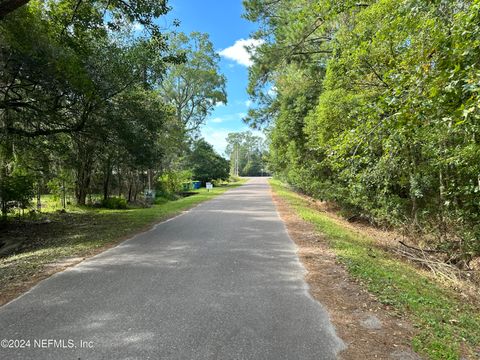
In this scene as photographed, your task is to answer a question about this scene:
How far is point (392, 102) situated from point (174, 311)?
3.76 meters

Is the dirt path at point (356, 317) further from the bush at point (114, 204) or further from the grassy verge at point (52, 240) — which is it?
the bush at point (114, 204)

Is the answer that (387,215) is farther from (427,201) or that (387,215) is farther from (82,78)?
(82,78)

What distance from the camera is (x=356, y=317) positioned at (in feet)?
13.2

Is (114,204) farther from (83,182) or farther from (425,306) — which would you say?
(425,306)

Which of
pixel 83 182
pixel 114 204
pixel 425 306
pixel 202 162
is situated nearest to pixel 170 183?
pixel 114 204

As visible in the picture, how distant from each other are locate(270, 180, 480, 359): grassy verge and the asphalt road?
1035 millimetres

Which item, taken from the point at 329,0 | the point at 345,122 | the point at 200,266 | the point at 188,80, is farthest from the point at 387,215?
the point at 188,80

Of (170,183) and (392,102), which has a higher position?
(392,102)

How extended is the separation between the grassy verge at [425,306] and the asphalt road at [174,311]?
1035 mm

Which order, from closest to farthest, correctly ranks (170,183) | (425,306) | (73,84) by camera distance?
1. (425,306)
2. (73,84)
3. (170,183)

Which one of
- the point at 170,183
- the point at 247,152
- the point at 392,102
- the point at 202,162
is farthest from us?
the point at 247,152

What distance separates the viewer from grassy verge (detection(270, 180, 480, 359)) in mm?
3447

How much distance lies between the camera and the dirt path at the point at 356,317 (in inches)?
130

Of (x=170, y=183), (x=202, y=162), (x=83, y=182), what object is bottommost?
(x=170, y=183)
